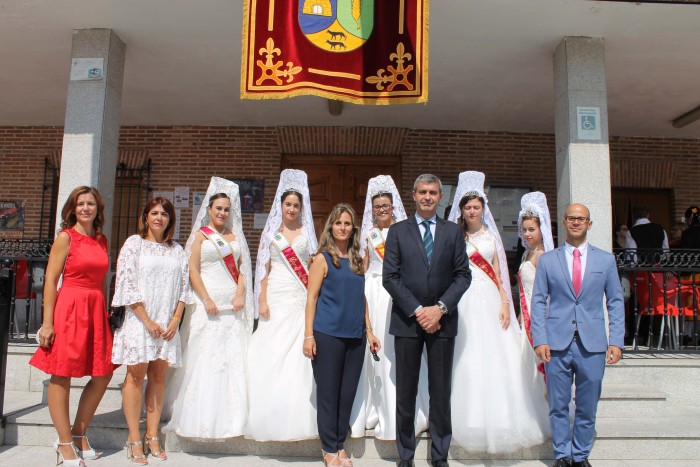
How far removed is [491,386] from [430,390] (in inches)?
20.5

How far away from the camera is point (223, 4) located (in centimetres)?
499

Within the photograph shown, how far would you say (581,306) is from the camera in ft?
11.4

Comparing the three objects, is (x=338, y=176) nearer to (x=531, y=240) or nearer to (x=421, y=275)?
(x=531, y=240)

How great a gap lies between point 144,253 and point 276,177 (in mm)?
5035

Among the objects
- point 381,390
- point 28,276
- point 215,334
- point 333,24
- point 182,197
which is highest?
point 333,24

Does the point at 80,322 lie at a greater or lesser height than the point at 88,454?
greater

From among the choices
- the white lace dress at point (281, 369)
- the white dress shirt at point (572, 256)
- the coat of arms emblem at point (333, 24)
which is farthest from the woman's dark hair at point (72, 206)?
the white dress shirt at point (572, 256)

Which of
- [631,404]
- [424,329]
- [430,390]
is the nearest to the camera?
[424,329]

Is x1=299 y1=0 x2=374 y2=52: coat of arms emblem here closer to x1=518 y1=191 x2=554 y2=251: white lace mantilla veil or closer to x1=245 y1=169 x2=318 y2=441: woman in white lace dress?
x1=245 y1=169 x2=318 y2=441: woman in white lace dress

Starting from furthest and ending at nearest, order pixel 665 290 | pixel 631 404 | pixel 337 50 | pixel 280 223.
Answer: pixel 665 290 < pixel 337 50 < pixel 631 404 < pixel 280 223

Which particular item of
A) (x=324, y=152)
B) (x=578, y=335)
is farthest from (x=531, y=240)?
(x=324, y=152)

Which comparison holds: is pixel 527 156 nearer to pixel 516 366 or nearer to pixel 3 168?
pixel 516 366

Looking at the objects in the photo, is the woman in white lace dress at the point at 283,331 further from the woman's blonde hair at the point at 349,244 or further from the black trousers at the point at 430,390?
the black trousers at the point at 430,390

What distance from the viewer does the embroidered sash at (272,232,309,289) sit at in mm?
3973
